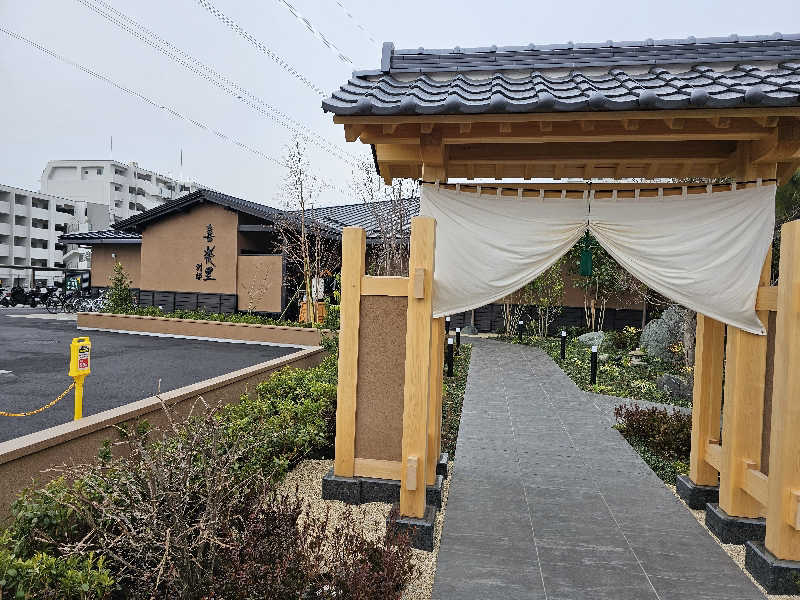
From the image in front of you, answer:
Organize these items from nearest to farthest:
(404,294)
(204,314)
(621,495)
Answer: (404,294) < (621,495) < (204,314)

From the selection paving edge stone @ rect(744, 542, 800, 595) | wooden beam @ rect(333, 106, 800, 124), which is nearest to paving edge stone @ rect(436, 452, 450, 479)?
paving edge stone @ rect(744, 542, 800, 595)

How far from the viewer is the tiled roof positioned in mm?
18609

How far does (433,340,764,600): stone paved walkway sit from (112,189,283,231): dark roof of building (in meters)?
12.2

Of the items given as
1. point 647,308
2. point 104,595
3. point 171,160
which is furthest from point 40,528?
point 171,160

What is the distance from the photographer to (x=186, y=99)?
78.0ft

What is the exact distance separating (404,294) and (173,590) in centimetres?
275

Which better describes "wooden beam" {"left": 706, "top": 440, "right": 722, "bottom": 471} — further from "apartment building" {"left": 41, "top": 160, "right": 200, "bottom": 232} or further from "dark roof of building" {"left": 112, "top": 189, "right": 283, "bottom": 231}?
"apartment building" {"left": 41, "top": 160, "right": 200, "bottom": 232}

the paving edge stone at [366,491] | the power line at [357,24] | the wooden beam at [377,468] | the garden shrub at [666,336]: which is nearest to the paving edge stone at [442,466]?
the paving edge stone at [366,491]

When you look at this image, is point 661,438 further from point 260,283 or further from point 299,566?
point 260,283

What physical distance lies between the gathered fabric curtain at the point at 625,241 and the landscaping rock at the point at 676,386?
7.12 metres

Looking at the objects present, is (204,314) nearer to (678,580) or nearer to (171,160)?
(678,580)

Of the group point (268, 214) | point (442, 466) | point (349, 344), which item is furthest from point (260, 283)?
point (349, 344)

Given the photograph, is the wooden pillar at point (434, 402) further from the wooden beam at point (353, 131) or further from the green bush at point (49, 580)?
the green bush at point (49, 580)

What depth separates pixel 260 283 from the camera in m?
18.5
